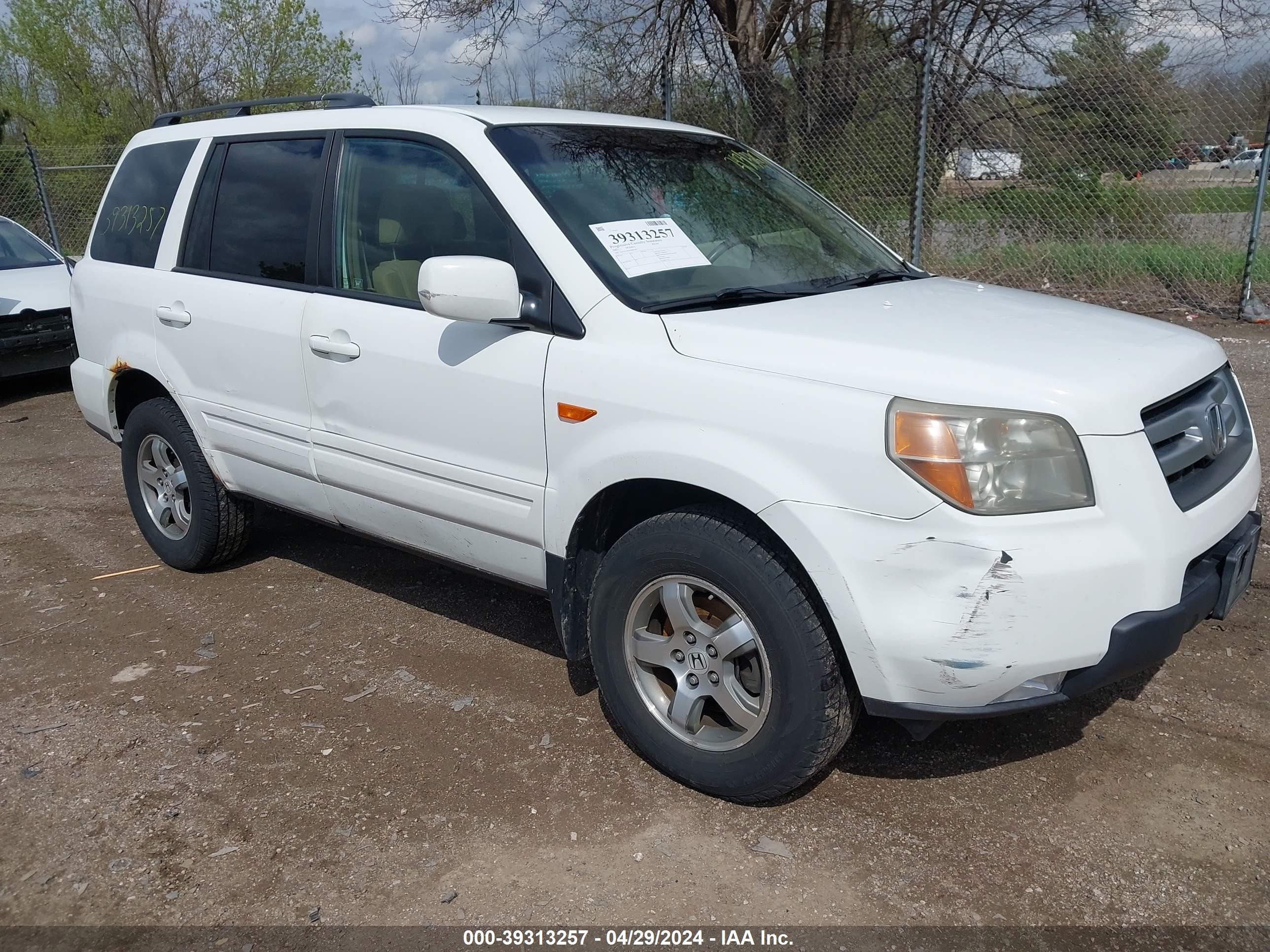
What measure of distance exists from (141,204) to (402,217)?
5.90ft

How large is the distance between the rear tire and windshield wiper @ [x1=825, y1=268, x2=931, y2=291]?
2734mm

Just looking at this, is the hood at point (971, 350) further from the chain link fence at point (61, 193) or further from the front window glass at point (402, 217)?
the chain link fence at point (61, 193)

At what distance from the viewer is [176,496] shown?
4.79 metres

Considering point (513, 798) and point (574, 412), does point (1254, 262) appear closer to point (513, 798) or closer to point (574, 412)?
point (574, 412)

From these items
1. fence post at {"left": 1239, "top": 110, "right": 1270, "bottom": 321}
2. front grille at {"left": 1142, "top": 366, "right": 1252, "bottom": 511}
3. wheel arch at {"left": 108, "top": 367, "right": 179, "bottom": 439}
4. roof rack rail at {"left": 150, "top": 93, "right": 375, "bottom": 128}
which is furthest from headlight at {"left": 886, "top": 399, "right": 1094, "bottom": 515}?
fence post at {"left": 1239, "top": 110, "right": 1270, "bottom": 321}

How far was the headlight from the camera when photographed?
2434mm

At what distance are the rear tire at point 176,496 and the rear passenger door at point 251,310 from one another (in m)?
0.19

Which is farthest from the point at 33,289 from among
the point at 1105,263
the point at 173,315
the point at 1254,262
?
the point at 1254,262

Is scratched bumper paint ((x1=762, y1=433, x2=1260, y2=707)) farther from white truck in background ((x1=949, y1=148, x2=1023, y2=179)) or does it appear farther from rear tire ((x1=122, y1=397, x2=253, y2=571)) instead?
white truck in background ((x1=949, y1=148, x2=1023, y2=179))

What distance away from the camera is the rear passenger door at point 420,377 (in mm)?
3209

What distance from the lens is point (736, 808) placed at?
2994mm

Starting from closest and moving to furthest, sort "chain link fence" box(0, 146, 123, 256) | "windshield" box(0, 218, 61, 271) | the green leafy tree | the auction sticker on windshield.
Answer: the auction sticker on windshield → "windshield" box(0, 218, 61, 271) → "chain link fence" box(0, 146, 123, 256) → the green leafy tree

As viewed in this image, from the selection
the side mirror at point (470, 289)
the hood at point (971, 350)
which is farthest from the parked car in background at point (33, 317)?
the hood at point (971, 350)

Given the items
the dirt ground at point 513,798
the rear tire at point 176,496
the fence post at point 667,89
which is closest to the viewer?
the dirt ground at point 513,798
